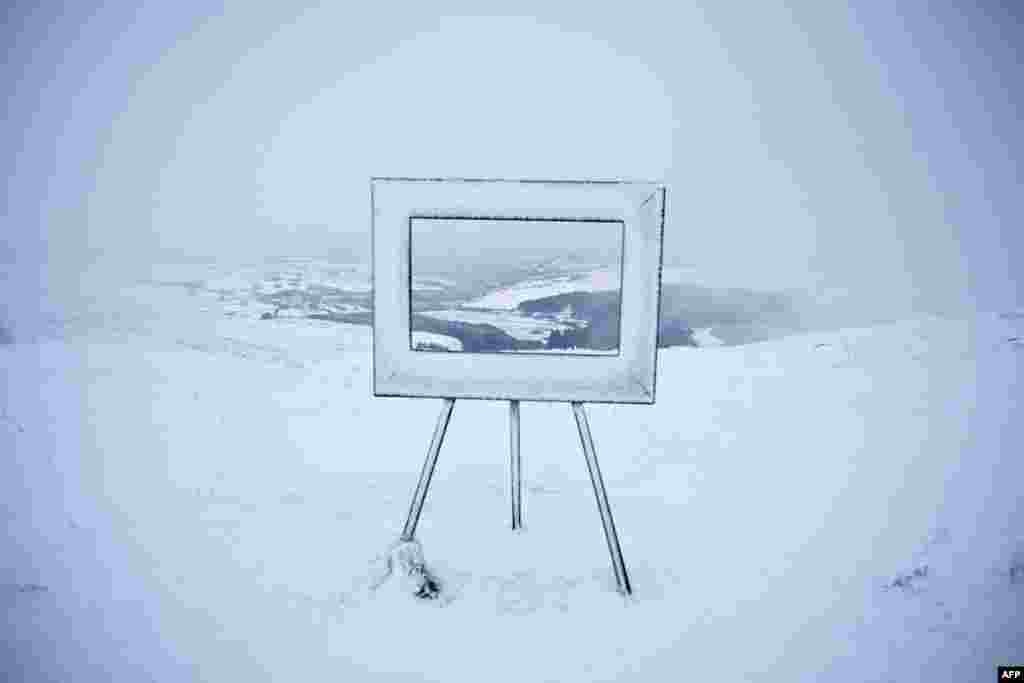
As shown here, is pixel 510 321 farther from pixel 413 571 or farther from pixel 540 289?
pixel 413 571

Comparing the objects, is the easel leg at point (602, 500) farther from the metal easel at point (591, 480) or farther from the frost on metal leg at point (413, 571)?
the frost on metal leg at point (413, 571)

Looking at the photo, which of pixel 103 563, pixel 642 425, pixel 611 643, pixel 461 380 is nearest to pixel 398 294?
pixel 461 380

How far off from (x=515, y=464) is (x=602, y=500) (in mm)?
559

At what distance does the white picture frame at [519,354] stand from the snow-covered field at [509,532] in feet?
2.96

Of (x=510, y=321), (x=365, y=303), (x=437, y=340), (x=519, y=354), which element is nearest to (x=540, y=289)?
(x=510, y=321)

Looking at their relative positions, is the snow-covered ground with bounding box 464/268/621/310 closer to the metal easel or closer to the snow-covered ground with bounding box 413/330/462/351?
the snow-covered ground with bounding box 413/330/462/351

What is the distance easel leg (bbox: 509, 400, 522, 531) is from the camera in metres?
2.58

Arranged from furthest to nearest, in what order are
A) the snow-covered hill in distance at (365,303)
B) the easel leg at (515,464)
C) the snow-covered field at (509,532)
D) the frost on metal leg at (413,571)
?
the snow-covered hill in distance at (365,303) → the easel leg at (515,464) → the frost on metal leg at (413,571) → the snow-covered field at (509,532)

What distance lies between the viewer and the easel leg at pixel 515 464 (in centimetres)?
258

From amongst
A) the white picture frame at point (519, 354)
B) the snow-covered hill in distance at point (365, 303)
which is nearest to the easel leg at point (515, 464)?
the white picture frame at point (519, 354)

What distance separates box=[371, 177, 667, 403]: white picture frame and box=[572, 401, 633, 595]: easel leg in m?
0.11

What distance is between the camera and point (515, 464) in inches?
106

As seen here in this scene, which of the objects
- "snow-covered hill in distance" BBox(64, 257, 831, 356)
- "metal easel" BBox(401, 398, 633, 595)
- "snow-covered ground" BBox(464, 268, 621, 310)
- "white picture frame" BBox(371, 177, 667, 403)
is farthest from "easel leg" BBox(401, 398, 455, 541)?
"snow-covered hill in distance" BBox(64, 257, 831, 356)

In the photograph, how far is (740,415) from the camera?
15.8 feet
